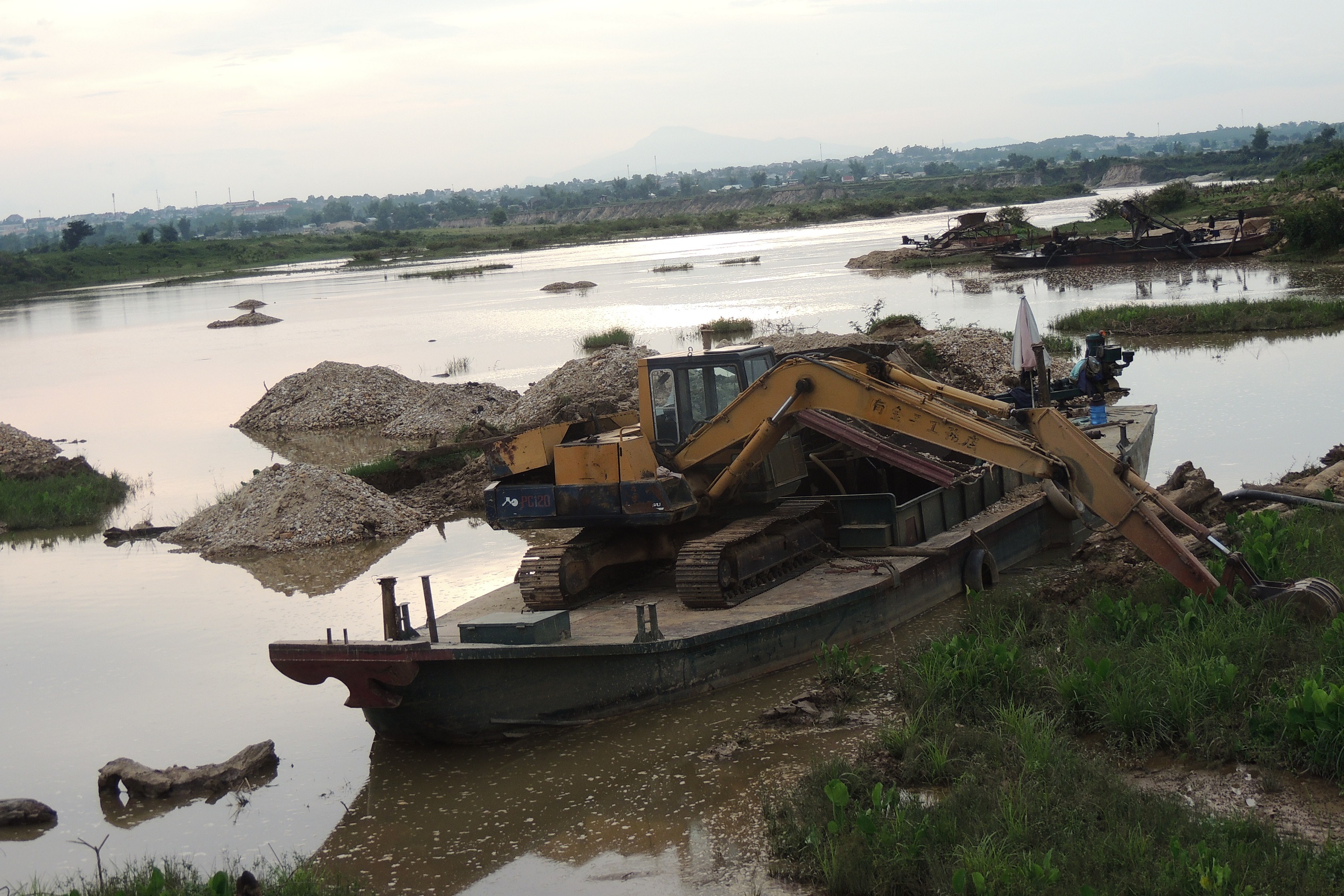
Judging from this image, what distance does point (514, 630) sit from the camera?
31.3 ft

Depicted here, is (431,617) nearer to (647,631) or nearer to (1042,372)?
(647,631)

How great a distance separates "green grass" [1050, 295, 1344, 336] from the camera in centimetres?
2820

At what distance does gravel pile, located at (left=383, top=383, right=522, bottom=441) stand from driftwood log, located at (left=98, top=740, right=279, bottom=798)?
14621 mm

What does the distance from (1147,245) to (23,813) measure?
45.1m

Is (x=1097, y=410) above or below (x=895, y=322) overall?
below

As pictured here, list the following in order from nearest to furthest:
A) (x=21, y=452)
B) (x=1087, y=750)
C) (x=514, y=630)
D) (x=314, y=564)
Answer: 1. (x=1087, y=750)
2. (x=514, y=630)
3. (x=314, y=564)
4. (x=21, y=452)

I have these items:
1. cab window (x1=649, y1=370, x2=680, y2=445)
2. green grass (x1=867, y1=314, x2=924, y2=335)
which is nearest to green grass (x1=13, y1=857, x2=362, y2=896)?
cab window (x1=649, y1=370, x2=680, y2=445)

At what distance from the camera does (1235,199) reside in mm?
63594

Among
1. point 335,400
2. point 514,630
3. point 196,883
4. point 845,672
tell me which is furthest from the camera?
point 335,400

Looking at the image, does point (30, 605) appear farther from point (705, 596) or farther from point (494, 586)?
point (705, 596)

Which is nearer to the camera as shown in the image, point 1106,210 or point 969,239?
point 969,239

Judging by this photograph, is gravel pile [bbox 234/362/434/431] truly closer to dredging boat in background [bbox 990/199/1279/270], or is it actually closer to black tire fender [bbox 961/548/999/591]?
black tire fender [bbox 961/548/999/591]

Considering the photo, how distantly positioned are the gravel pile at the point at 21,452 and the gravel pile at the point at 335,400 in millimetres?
5264

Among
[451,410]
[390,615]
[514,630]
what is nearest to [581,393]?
[451,410]
